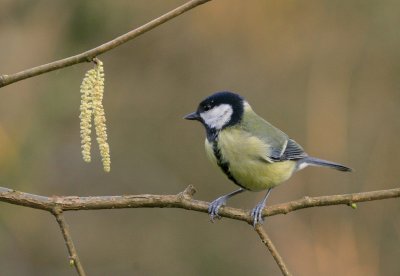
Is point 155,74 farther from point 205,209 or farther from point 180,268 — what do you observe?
point 205,209

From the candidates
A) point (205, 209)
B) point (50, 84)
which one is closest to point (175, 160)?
point (50, 84)

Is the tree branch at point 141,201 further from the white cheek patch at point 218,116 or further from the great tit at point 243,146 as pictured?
the white cheek patch at point 218,116

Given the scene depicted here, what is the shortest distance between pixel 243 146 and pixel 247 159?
0.21ft

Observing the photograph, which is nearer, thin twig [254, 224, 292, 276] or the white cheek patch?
thin twig [254, 224, 292, 276]

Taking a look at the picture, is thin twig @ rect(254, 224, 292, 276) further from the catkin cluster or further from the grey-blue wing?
the grey-blue wing

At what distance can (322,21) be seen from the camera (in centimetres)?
719

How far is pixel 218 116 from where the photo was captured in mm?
3520

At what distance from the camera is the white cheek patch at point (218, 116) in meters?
3.50

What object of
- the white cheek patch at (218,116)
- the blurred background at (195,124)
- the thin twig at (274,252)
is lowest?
the thin twig at (274,252)

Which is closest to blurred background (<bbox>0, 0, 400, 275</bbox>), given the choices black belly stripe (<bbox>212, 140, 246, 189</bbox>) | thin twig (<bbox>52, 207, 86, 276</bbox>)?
black belly stripe (<bbox>212, 140, 246, 189</bbox>)

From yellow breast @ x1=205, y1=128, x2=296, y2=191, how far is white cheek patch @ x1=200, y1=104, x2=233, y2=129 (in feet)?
0.21

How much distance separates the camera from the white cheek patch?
3495 millimetres

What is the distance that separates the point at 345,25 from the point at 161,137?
88.0 inches

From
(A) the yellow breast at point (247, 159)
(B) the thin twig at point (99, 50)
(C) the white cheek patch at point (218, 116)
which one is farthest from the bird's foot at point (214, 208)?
(B) the thin twig at point (99, 50)
